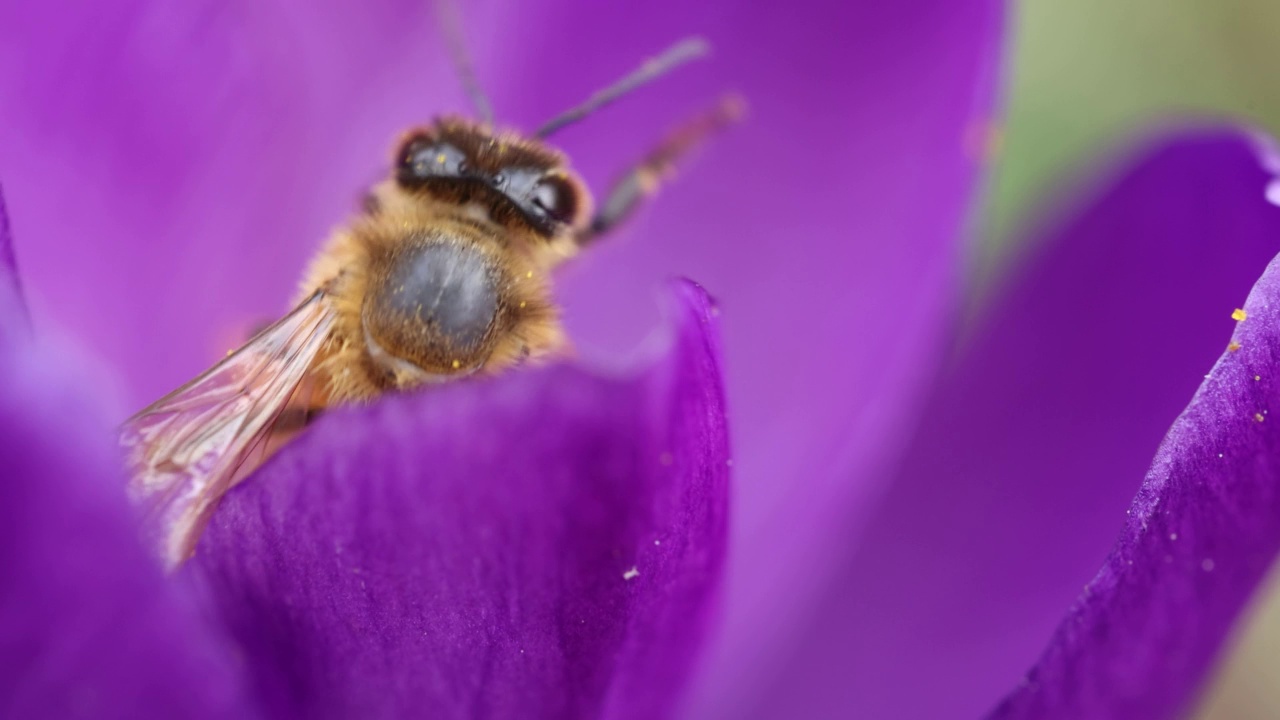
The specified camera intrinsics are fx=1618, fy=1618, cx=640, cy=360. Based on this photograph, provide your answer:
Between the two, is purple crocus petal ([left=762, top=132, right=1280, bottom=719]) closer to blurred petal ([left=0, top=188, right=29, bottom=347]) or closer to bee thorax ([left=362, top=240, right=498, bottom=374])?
A: bee thorax ([left=362, top=240, right=498, bottom=374])

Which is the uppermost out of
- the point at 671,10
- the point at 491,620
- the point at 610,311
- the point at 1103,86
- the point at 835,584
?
the point at 1103,86

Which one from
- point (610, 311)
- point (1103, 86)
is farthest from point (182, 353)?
point (1103, 86)

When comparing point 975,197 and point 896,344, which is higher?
point 975,197

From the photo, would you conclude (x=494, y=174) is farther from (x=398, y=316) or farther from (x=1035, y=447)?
(x=1035, y=447)

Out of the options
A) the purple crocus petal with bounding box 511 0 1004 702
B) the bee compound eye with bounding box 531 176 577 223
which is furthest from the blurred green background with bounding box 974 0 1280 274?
the bee compound eye with bounding box 531 176 577 223

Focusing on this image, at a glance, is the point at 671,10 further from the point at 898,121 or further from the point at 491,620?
the point at 491,620

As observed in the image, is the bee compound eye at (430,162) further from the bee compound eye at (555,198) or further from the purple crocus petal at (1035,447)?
the purple crocus petal at (1035,447)

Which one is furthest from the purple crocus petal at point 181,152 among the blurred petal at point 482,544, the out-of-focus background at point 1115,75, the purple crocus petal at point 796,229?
the out-of-focus background at point 1115,75

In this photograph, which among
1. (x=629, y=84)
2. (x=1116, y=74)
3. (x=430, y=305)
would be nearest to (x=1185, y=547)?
(x=430, y=305)
